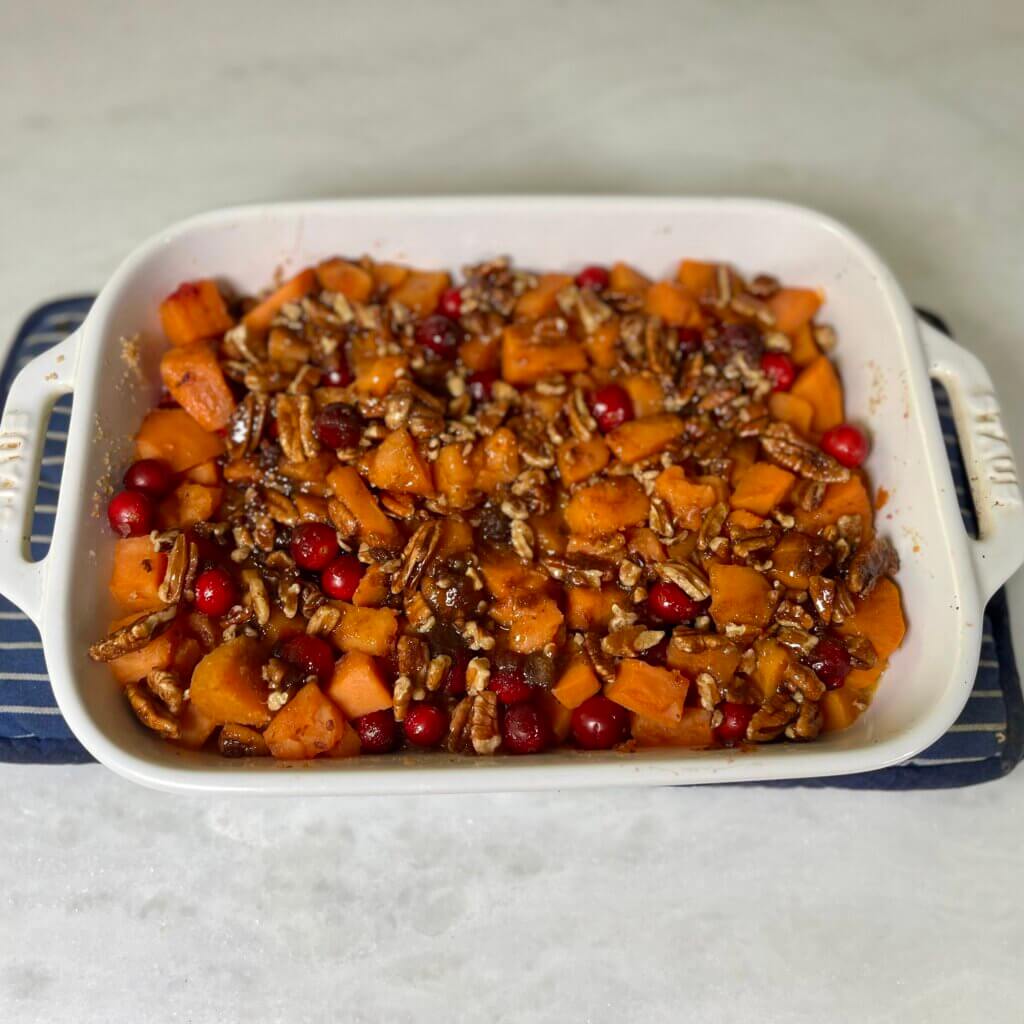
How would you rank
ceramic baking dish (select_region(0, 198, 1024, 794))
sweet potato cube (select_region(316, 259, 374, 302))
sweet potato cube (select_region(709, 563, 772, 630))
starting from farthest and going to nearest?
sweet potato cube (select_region(316, 259, 374, 302))
sweet potato cube (select_region(709, 563, 772, 630))
ceramic baking dish (select_region(0, 198, 1024, 794))

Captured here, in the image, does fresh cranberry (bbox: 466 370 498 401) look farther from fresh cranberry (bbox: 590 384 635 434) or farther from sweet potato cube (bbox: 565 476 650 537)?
sweet potato cube (bbox: 565 476 650 537)

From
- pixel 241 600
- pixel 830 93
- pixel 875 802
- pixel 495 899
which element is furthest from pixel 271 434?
pixel 830 93

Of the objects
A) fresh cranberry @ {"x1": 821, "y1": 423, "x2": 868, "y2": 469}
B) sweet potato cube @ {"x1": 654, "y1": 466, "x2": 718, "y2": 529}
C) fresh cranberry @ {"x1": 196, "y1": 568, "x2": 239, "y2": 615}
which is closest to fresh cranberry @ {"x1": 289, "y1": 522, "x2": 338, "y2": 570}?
fresh cranberry @ {"x1": 196, "y1": 568, "x2": 239, "y2": 615}

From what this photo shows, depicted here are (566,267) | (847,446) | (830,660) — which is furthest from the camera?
(566,267)

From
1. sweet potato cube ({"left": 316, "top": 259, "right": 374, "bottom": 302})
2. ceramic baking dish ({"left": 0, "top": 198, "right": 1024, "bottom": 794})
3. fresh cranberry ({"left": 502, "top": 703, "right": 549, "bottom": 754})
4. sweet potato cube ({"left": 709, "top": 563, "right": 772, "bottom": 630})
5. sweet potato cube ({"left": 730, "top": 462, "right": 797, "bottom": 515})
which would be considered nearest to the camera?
ceramic baking dish ({"left": 0, "top": 198, "right": 1024, "bottom": 794})

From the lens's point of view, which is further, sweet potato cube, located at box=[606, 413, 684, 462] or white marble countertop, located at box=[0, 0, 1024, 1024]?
sweet potato cube, located at box=[606, 413, 684, 462]

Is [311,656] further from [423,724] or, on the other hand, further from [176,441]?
[176,441]

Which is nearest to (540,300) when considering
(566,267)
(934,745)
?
(566,267)
